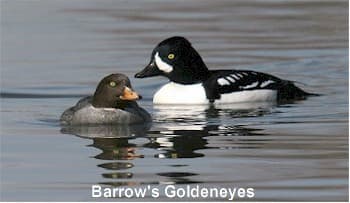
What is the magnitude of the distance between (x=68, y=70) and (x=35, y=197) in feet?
26.5

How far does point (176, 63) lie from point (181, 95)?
458 mm

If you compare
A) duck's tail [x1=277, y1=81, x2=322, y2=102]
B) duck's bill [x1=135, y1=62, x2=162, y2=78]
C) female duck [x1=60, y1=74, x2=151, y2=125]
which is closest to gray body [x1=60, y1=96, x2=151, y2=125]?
female duck [x1=60, y1=74, x2=151, y2=125]

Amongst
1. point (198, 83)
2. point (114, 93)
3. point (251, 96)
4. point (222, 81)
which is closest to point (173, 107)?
point (198, 83)

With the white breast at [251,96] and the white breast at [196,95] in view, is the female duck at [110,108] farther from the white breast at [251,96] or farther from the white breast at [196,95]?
the white breast at [251,96]

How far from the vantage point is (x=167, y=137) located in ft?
45.1

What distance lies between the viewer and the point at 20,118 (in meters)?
15.2

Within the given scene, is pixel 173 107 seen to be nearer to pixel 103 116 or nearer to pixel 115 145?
pixel 103 116

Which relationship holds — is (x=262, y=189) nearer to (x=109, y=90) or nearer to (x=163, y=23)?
(x=109, y=90)

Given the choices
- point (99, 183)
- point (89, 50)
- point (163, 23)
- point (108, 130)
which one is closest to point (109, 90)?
point (108, 130)

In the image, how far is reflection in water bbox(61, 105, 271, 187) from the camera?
11.8m

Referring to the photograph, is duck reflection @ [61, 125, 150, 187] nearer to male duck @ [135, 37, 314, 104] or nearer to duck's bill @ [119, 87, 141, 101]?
duck's bill @ [119, 87, 141, 101]

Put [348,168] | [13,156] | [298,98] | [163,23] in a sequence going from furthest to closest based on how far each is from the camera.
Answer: [163,23], [298,98], [13,156], [348,168]

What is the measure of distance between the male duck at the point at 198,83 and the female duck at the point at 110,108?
2.08 meters

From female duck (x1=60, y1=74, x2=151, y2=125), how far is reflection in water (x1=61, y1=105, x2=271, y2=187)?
107 millimetres
